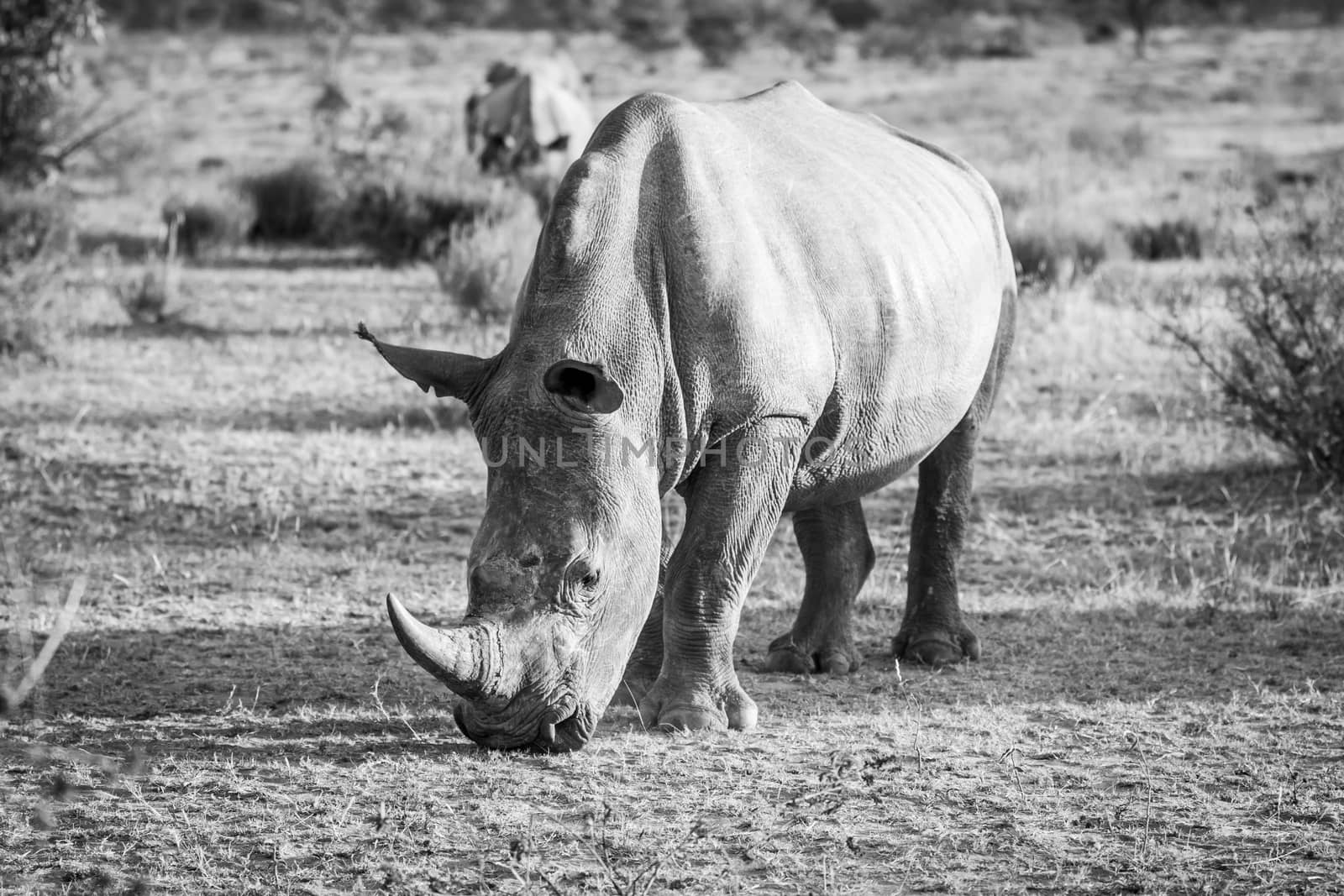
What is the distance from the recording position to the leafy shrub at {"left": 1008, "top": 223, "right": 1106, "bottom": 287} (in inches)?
567

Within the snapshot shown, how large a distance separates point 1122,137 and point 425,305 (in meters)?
14.3

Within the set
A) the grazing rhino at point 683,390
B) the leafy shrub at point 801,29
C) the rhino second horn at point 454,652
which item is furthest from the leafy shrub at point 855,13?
the rhino second horn at point 454,652

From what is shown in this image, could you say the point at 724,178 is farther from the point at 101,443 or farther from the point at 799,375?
the point at 101,443

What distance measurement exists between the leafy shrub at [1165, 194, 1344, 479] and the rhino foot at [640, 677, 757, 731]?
4.04m

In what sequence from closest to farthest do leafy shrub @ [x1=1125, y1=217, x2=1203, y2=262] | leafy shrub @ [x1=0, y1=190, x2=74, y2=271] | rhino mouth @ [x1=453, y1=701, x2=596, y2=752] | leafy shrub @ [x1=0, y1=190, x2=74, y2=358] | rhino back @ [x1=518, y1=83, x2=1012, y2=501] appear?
rhino mouth @ [x1=453, y1=701, x2=596, y2=752] < rhino back @ [x1=518, y1=83, x2=1012, y2=501] < leafy shrub @ [x1=0, y1=190, x2=74, y2=358] < leafy shrub @ [x1=0, y1=190, x2=74, y2=271] < leafy shrub @ [x1=1125, y1=217, x2=1203, y2=262]

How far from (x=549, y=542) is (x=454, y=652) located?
1.56ft

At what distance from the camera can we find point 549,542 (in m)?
4.88

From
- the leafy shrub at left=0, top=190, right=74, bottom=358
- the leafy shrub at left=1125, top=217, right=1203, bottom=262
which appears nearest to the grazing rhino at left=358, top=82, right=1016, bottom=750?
the leafy shrub at left=0, top=190, right=74, bottom=358

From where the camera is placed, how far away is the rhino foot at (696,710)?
5.49m

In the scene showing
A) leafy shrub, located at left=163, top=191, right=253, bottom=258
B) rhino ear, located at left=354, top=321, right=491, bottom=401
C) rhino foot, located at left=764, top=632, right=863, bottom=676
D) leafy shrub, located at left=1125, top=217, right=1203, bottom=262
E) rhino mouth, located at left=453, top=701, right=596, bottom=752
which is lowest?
leafy shrub, located at left=163, top=191, right=253, bottom=258

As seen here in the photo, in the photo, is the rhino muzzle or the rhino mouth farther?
the rhino mouth

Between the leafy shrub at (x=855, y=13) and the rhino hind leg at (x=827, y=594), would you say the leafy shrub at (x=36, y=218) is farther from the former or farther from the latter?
the leafy shrub at (x=855, y=13)

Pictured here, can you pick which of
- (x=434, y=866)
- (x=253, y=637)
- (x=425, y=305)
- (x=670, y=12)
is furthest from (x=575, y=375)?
(x=670, y=12)

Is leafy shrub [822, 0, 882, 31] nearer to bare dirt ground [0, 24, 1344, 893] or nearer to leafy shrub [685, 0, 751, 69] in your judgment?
leafy shrub [685, 0, 751, 69]
